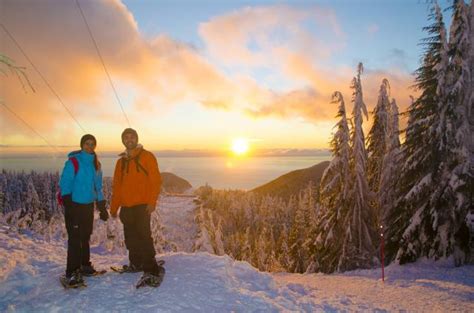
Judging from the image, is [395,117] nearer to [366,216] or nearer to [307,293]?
[366,216]

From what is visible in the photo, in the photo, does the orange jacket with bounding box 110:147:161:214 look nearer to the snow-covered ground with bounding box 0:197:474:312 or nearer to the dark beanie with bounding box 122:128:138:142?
the dark beanie with bounding box 122:128:138:142

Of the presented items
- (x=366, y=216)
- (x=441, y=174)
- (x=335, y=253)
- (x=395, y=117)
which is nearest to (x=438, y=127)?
(x=441, y=174)

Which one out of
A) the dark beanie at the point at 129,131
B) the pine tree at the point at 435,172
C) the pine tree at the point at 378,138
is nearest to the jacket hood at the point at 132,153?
the dark beanie at the point at 129,131

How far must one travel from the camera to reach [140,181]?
6.55 meters

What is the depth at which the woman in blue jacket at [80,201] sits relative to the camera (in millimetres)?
6359

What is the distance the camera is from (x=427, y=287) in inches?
359

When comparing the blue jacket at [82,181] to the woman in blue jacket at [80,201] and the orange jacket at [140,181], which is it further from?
the orange jacket at [140,181]

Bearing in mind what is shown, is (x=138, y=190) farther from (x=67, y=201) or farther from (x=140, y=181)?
(x=67, y=201)

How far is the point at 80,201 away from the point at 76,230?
0.58 meters

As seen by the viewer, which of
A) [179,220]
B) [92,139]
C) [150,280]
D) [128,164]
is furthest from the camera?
[179,220]

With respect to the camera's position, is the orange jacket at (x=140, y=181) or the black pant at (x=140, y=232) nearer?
the black pant at (x=140, y=232)

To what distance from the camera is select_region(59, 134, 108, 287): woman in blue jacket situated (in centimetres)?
636

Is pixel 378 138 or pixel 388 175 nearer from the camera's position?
pixel 388 175

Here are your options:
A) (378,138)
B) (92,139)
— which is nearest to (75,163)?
(92,139)
